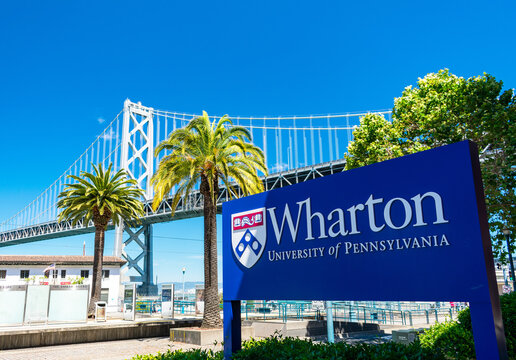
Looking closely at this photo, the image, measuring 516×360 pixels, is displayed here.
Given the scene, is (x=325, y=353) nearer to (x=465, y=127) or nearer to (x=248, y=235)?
(x=248, y=235)

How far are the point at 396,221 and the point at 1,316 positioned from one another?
67.7 feet

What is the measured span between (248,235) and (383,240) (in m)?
2.83

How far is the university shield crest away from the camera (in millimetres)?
7801

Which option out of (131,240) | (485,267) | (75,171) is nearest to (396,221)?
(485,267)

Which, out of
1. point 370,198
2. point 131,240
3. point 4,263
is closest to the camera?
point 370,198

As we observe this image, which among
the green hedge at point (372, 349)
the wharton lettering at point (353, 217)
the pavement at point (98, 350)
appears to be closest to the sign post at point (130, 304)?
the pavement at point (98, 350)

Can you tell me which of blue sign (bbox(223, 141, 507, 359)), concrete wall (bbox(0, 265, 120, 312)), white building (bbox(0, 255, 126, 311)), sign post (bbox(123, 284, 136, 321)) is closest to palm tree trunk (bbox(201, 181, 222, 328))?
sign post (bbox(123, 284, 136, 321))

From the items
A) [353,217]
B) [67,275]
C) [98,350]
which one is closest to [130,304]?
[98,350]

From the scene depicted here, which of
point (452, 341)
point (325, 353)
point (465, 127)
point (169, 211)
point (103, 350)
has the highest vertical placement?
point (169, 211)

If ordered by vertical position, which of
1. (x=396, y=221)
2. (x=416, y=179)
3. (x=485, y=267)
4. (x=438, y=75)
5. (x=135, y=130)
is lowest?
(x=485, y=267)

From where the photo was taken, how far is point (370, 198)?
20.3ft

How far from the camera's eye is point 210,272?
2116 centimetres

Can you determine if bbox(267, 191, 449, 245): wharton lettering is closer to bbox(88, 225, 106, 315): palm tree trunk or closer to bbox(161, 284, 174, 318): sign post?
bbox(161, 284, 174, 318): sign post

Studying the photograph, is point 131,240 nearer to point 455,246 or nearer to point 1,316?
point 1,316
